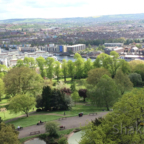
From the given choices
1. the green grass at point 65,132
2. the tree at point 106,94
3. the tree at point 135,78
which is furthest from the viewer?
the tree at point 135,78

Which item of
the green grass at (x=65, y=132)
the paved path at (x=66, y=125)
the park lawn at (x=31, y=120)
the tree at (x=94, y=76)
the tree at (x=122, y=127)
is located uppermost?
the tree at (x=122, y=127)

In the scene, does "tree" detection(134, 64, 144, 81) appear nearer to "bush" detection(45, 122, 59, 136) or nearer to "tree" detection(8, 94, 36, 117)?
"tree" detection(8, 94, 36, 117)

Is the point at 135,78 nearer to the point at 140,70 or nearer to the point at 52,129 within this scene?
the point at 140,70

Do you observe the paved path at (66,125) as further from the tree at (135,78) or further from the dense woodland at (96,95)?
the tree at (135,78)

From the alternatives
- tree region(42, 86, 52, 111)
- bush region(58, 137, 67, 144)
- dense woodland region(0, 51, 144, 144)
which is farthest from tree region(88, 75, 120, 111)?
bush region(58, 137, 67, 144)

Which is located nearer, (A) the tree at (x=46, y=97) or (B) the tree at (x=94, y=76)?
(A) the tree at (x=46, y=97)

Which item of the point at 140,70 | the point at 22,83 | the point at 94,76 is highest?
the point at 94,76

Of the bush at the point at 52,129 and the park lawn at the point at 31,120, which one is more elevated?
the bush at the point at 52,129

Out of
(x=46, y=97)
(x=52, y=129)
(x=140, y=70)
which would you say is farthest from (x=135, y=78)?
(x=52, y=129)

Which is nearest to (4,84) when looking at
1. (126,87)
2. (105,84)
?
(105,84)

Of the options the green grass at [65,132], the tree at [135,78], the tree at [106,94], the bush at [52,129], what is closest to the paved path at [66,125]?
the green grass at [65,132]
